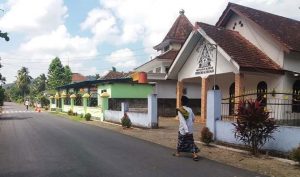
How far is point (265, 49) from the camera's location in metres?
19.7

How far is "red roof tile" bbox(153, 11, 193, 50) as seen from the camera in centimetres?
3538

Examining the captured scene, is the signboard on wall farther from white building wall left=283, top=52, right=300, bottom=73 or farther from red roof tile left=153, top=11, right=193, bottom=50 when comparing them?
red roof tile left=153, top=11, right=193, bottom=50

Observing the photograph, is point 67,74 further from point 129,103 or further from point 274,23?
point 274,23

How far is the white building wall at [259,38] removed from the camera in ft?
62.1

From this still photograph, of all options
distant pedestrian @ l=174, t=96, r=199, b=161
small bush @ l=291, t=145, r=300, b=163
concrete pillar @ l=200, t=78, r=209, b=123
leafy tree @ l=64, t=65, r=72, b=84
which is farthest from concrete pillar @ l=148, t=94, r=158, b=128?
leafy tree @ l=64, t=65, r=72, b=84

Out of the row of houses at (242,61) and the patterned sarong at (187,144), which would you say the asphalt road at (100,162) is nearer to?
the patterned sarong at (187,144)

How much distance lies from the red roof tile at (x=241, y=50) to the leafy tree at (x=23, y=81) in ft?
349

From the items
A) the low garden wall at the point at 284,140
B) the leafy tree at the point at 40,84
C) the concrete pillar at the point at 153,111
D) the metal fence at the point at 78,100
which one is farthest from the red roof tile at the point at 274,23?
the leafy tree at the point at 40,84

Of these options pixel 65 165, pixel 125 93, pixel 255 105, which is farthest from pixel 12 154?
pixel 125 93

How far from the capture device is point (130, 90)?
28938mm

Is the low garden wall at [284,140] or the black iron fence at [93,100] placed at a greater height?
the black iron fence at [93,100]

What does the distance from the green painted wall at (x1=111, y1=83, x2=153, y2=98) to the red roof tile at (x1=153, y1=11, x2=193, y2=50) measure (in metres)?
7.60

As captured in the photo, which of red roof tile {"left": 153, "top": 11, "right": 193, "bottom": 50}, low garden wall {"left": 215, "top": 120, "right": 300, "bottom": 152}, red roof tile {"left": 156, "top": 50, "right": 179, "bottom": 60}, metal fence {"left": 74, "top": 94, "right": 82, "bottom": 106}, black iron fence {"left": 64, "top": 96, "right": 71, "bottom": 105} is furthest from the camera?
black iron fence {"left": 64, "top": 96, "right": 71, "bottom": 105}

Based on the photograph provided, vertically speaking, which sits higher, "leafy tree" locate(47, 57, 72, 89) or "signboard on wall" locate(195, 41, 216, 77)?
"leafy tree" locate(47, 57, 72, 89)
